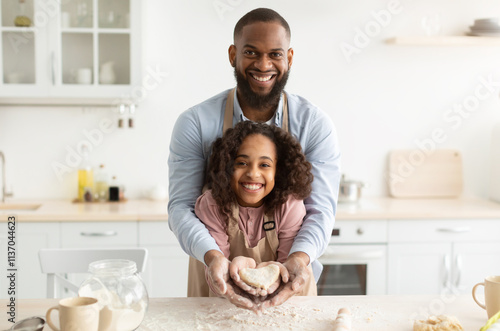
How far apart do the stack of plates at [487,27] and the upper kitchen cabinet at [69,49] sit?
195 cm

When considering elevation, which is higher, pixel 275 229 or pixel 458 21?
pixel 458 21

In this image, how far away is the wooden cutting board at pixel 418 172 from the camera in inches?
139

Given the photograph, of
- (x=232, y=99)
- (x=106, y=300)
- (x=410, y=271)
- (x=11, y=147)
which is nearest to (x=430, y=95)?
(x=410, y=271)

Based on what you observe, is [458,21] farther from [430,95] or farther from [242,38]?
[242,38]

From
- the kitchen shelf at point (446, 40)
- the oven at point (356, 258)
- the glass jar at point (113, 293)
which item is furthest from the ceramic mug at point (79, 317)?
the kitchen shelf at point (446, 40)

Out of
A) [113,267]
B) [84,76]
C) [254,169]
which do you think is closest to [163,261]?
[84,76]

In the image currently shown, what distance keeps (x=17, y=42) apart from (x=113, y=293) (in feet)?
7.56

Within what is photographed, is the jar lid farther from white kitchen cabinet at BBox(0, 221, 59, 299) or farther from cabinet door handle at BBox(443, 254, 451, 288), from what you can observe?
cabinet door handle at BBox(443, 254, 451, 288)

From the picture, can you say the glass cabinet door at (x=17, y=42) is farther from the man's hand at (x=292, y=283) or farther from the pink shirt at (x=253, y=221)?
the man's hand at (x=292, y=283)

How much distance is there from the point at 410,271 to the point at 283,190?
1.60 meters

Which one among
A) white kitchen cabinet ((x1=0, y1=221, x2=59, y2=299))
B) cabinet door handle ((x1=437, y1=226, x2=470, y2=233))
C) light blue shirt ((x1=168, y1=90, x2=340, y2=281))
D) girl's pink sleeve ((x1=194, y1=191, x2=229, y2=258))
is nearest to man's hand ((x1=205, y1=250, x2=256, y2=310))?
girl's pink sleeve ((x1=194, y1=191, x2=229, y2=258))

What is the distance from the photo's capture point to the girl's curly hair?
171 cm

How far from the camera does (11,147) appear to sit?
3.37 meters

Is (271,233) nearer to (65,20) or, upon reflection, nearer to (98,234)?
(98,234)
